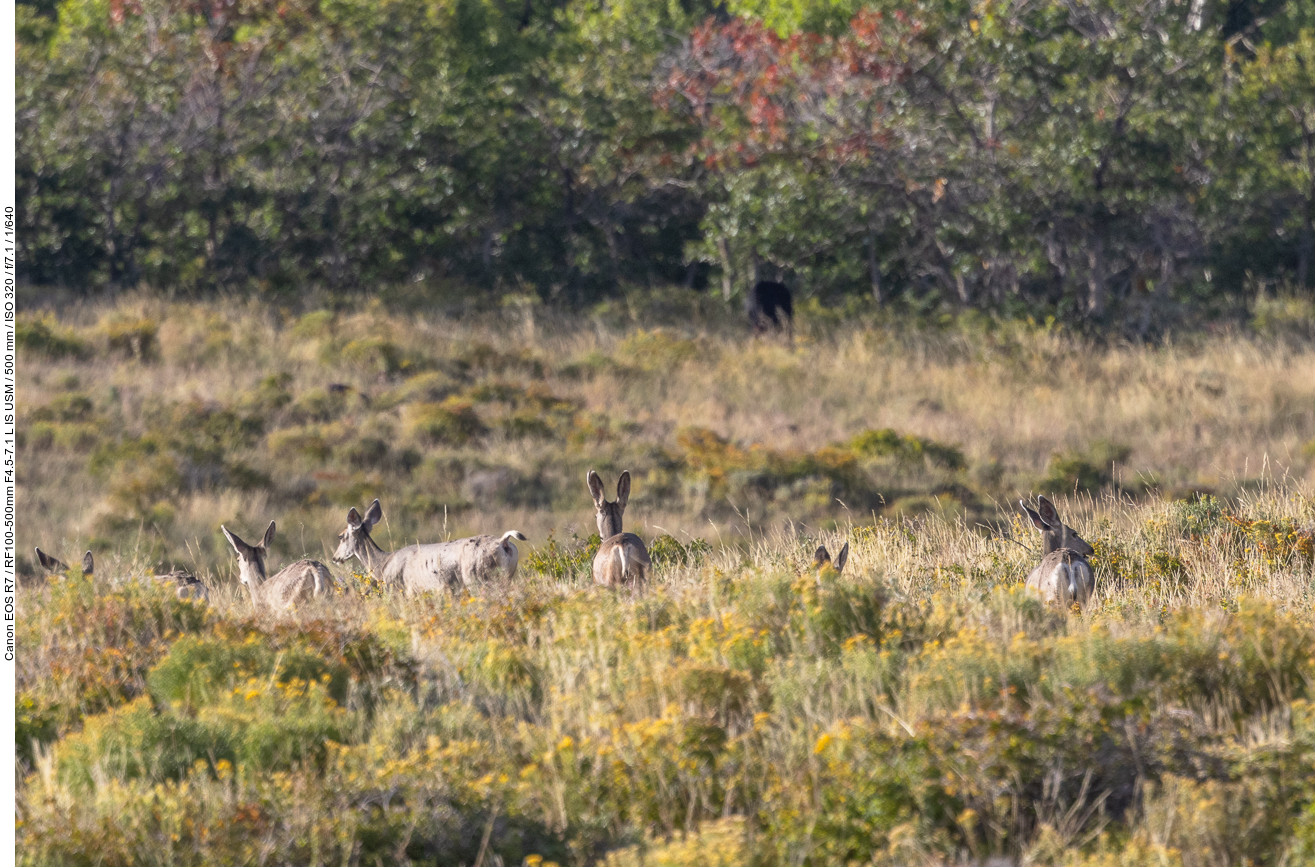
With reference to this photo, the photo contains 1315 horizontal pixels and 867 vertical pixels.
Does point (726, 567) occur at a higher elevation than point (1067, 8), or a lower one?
lower

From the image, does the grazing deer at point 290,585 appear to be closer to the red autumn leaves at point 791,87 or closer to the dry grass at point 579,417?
the dry grass at point 579,417

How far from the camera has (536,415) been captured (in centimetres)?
2300

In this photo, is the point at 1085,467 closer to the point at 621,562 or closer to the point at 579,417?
the point at 579,417

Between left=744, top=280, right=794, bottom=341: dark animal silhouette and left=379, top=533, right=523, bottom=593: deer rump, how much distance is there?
63.5 feet

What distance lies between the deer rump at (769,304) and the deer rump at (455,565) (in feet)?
64.0

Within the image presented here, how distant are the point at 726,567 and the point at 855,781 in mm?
4213

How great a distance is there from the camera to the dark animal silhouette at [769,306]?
95.8 feet

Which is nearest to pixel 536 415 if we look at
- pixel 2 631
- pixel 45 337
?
pixel 45 337

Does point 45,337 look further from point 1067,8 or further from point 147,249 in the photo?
point 1067,8

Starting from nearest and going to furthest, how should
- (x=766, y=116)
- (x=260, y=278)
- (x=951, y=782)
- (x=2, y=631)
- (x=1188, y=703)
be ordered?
(x=951, y=782) < (x=1188, y=703) < (x=2, y=631) < (x=766, y=116) < (x=260, y=278)

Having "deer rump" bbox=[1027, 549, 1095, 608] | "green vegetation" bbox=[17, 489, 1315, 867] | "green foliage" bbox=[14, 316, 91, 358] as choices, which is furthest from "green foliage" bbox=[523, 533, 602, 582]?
"green foliage" bbox=[14, 316, 91, 358]

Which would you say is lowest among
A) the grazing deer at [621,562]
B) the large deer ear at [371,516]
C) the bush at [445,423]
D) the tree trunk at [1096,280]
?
the bush at [445,423]

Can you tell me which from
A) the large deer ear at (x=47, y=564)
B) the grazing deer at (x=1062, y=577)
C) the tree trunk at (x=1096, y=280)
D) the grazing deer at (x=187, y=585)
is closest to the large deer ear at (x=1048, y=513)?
the grazing deer at (x=1062, y=577)

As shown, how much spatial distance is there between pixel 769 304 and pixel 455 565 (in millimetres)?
20807
